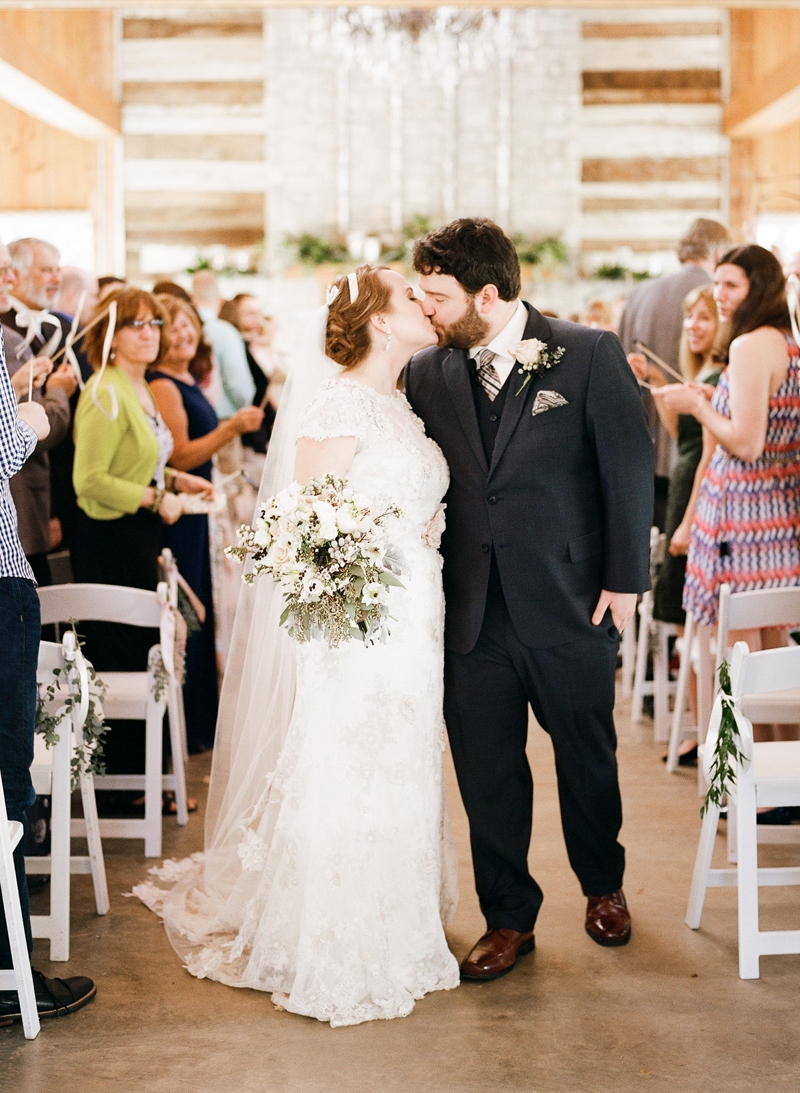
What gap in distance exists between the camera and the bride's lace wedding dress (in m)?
2.88

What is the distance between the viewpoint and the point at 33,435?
2713mm

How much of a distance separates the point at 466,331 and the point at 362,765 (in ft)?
3.71

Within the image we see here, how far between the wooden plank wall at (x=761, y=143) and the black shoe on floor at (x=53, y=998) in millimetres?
11649

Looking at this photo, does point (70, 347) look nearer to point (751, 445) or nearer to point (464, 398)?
point (464, 398)

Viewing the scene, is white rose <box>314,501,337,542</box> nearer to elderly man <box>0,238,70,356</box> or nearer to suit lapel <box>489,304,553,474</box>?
suit lapel <box>489,304,553,474</box>

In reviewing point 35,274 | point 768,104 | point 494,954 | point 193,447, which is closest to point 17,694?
point 494,954

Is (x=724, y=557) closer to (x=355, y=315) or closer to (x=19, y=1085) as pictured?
(x=355, y=315)

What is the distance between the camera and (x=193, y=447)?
5.27m

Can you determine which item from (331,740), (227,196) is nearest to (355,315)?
(331,740)

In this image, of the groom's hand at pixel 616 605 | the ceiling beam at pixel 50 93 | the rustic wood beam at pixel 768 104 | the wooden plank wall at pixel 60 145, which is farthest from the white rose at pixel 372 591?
the wooden plank wall at pixel 60 145

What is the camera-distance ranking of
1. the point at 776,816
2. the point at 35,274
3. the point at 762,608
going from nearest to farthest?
the point at 762,608 < the point at 776,816 < the point at 35,274

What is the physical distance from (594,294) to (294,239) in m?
3.55

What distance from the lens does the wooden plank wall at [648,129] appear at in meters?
14.1

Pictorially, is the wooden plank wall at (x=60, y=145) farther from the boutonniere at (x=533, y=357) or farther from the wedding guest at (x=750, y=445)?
the boutonniere at (x=533, y=357)
